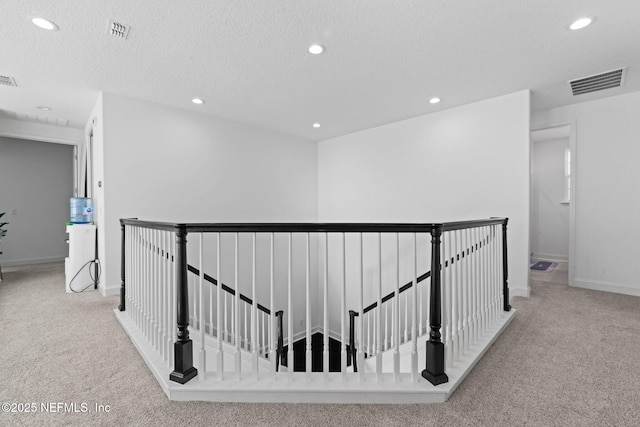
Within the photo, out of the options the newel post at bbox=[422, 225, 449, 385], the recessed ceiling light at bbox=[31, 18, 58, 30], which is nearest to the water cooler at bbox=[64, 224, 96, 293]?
the recessed ceiling light at bbox=[31, 18, 58, 30]

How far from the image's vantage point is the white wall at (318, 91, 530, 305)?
3.72 metres

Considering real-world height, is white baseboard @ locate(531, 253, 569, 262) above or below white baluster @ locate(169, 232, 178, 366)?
below

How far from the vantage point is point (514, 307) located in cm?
321

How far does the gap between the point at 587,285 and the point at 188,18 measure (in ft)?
18.5

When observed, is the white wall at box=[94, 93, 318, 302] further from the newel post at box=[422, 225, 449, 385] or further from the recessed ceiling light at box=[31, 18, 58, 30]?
the newel post at box=[422, 225, 449, 385]

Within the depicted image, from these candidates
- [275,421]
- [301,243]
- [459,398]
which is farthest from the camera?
[301,243]

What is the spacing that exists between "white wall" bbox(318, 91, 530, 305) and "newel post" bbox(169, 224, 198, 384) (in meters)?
3.82

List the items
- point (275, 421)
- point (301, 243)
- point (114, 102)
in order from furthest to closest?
point (301, 243), point (114, 102), point (275, 421)

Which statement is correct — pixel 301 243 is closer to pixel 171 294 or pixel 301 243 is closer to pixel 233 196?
pixel 233 196

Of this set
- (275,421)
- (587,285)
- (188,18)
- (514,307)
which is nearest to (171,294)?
(275,421)

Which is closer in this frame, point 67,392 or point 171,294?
point 67,392

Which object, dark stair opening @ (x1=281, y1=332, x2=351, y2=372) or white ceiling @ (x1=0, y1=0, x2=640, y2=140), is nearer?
white ceiling @ (x1=0, y1=0, x2=640, y2=140)

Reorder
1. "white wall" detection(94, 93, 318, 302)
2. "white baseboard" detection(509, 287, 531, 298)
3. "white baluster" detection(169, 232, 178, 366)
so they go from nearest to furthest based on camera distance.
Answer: "white baluster" detection(169, 232, 178, 366)
"white baseboard" detection(509, 287, 531, 298)
"white wall" detection(94, 93, 318, 302)

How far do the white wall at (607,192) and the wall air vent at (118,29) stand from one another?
17.8ft
